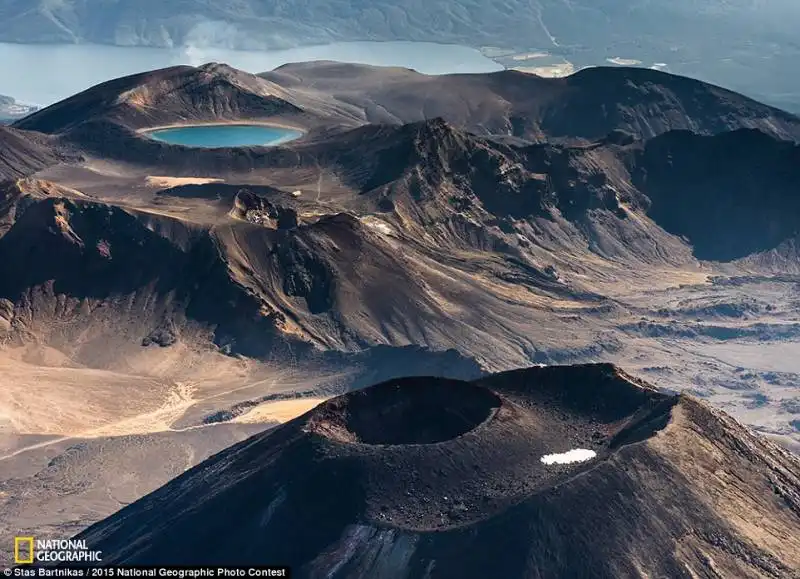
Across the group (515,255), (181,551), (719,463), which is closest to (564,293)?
(515,255)

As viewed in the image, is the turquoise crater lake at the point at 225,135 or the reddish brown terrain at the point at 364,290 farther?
the turquoise crater lake at the point at 225,135

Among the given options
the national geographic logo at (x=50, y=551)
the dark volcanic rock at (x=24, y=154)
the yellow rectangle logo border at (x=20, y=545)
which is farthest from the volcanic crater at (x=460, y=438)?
the dark volcanic rock at (x=24, y=154)

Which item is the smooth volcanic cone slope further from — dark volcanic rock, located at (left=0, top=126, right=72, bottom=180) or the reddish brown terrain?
dark volcanic rock, located at (left=0, top=126, right=72, bottom=180)

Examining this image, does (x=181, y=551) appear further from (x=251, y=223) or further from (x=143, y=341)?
(x=251, y=223)

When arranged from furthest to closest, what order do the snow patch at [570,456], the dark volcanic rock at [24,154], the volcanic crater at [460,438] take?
the dark volcanic rock at [24,154], the snow patch at [570,456], the volcanic crater at [460,438]

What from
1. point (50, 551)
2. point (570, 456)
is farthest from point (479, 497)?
point (50, 551)

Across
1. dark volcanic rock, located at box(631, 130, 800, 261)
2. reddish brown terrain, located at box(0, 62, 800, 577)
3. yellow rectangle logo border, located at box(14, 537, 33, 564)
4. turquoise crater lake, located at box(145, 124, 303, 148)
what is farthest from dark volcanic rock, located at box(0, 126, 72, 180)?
yellow rectangle logo border, located at box(14, 537, 33, 564)

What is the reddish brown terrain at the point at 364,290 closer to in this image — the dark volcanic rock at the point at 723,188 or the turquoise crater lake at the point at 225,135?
the dark volcanic rock at the point at 723,188
